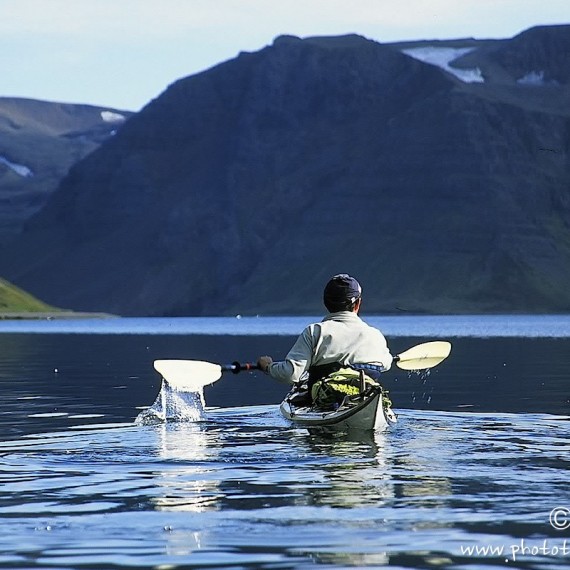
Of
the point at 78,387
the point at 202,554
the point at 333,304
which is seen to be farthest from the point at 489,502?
the point at 78,387

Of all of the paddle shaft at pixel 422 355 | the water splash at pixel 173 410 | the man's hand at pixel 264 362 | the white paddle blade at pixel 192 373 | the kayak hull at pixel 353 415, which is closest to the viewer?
the kayak hull at pixel 353 415

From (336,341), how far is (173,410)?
9.12 metres

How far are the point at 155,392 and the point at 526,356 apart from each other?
3352 centimetres

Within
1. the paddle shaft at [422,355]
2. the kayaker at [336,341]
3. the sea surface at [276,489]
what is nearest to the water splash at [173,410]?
the sea surface at [276,489]

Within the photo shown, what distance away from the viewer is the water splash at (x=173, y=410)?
31.2 metres

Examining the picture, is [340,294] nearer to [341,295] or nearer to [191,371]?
[341,295]

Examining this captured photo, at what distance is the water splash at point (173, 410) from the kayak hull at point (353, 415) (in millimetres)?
4919

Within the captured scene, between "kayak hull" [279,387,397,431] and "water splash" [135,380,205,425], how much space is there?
194 inches

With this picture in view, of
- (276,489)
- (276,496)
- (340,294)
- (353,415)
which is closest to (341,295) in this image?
(340,294)

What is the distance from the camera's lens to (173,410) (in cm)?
3259

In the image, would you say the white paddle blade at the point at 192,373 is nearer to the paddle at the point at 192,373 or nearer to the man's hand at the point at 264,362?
the paddle at the point at 192,373

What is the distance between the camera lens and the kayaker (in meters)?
24.2

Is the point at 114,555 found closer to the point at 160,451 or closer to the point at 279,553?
the point at 279,553

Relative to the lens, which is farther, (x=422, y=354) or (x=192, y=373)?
(x=422, y=354)
